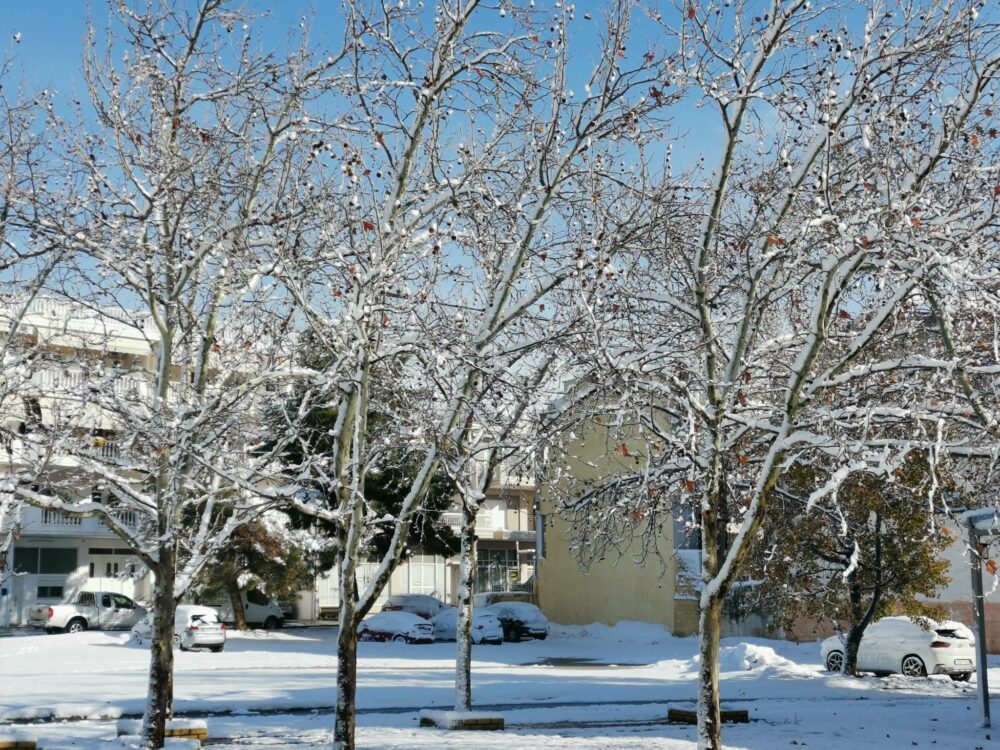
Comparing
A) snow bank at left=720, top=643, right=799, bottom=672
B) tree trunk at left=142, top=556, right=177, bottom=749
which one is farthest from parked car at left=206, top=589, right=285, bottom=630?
tree trunk at left=142, top=556, right=177, bottom=749

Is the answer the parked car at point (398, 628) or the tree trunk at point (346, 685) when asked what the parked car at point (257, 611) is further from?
the tree trunk at point (346, 685)

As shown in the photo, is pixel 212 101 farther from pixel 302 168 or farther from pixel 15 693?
pixel 15 693

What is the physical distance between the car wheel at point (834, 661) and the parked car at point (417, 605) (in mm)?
22065

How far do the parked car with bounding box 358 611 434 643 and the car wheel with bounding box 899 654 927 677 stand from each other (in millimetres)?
16926

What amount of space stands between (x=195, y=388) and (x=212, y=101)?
3.28 meters

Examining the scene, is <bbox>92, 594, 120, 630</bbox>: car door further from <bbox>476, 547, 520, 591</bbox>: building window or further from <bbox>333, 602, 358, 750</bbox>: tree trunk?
<bbox>333, 602, 358, 750</bbox>: tree trunk

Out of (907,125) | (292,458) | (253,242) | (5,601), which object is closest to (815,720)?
(907,125)

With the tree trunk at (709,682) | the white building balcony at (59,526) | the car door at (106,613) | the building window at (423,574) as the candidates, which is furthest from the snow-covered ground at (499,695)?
the building window at (423,574)

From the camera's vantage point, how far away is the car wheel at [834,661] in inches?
1085

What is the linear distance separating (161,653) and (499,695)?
9.84 meters

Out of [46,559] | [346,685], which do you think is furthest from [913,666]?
[46,559]

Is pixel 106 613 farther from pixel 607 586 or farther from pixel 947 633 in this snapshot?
pixel 947 633

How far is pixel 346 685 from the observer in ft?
36.8

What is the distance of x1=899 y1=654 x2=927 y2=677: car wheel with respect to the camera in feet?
86.5
